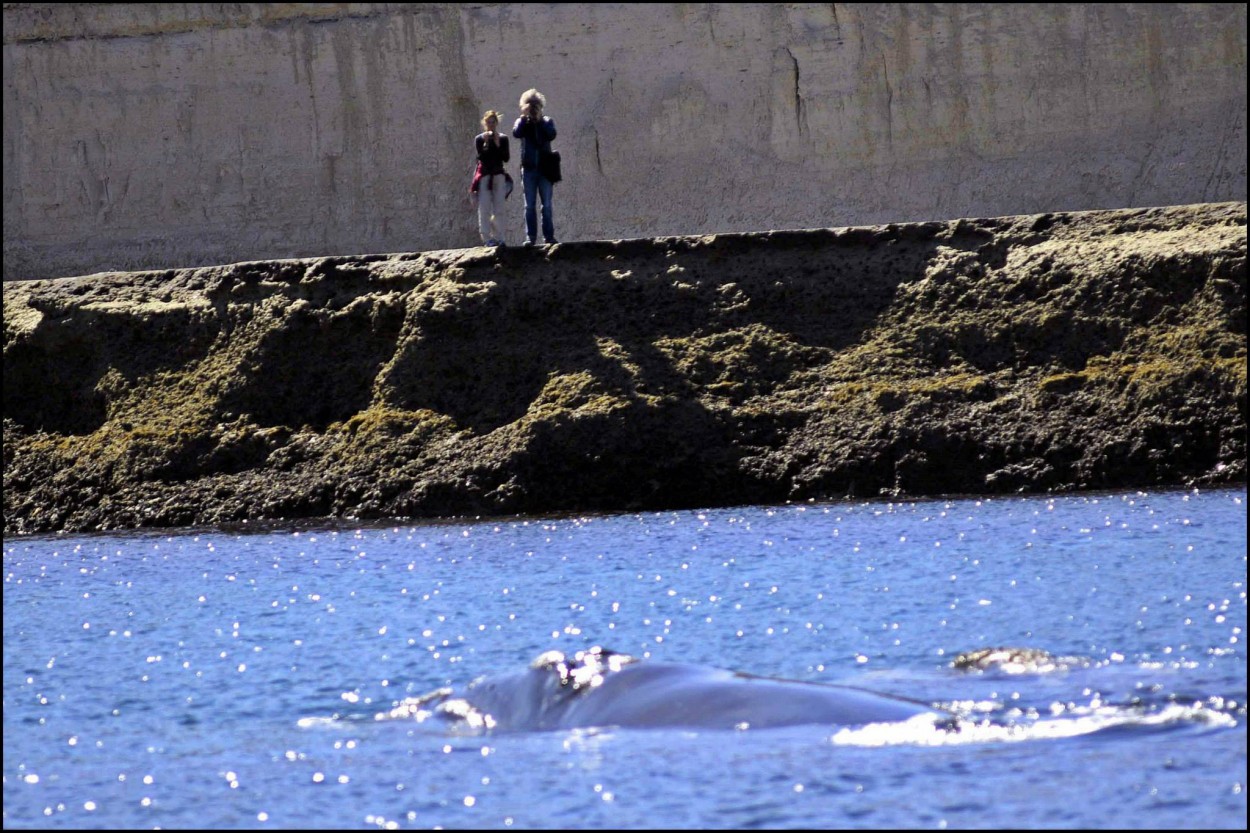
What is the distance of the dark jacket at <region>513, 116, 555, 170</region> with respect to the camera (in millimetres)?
13695

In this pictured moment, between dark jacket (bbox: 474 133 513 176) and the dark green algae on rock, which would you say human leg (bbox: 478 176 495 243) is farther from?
the dark green algae on rock

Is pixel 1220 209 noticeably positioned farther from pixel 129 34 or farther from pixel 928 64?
pixel 129 34

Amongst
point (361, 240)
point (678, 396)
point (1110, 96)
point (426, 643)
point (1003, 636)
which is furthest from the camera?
point (361, 240)

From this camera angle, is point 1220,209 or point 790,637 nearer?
point 790,637

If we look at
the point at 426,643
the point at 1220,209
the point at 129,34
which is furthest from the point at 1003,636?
the point at 129,34

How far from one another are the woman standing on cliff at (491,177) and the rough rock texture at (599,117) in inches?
225

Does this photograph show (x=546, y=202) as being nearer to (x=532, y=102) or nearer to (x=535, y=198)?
(x=535, y=198)

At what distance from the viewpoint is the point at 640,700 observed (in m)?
6.40

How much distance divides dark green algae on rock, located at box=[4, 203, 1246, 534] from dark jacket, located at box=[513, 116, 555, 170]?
3.10ft

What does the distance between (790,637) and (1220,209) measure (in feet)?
24.6

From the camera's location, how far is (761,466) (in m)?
12.8

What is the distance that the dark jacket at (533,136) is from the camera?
13.7 meters

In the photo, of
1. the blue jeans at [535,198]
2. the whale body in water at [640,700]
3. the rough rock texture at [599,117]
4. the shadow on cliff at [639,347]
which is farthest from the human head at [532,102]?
the whale body in water at [640,700]

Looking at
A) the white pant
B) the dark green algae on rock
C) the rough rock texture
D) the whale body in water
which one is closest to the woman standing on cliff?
the white pant
